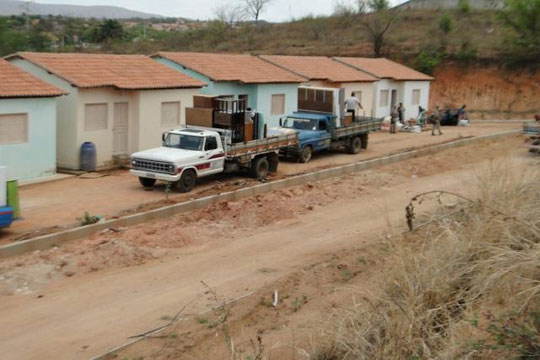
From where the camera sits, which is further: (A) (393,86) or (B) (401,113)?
(A) (393,86)

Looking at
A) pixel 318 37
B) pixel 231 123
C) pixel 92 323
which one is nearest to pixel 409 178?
→ pixel 231 123

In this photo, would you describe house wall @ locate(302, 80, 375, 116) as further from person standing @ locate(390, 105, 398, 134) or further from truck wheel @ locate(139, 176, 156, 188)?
truck wheel @ locate(139, 176, 156, 188)

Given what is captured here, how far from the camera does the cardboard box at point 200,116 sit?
22.1 metres

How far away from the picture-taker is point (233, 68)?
30.5 m

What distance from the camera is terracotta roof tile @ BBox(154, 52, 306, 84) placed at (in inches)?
1141

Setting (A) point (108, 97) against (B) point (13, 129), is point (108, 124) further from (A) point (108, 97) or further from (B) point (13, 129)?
(B) point (13, 129)

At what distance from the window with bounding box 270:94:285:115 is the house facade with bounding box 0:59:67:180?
11.5m

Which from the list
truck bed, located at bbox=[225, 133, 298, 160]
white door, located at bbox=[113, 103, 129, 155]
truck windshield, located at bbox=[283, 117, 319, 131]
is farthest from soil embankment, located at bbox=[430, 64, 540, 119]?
white door, located at bbox=[113, 103, 129, 155]

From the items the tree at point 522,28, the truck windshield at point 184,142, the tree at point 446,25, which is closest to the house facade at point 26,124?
the truck windshield at point 184,142

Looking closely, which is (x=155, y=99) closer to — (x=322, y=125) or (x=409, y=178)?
(x=322, y=125)

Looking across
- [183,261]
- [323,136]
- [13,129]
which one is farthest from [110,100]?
[183,261]

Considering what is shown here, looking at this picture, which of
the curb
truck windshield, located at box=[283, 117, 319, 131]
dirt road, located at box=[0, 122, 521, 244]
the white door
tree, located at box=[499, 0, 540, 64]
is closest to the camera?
the curb

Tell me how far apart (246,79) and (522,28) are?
3002cm

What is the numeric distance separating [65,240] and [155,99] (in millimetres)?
10901
